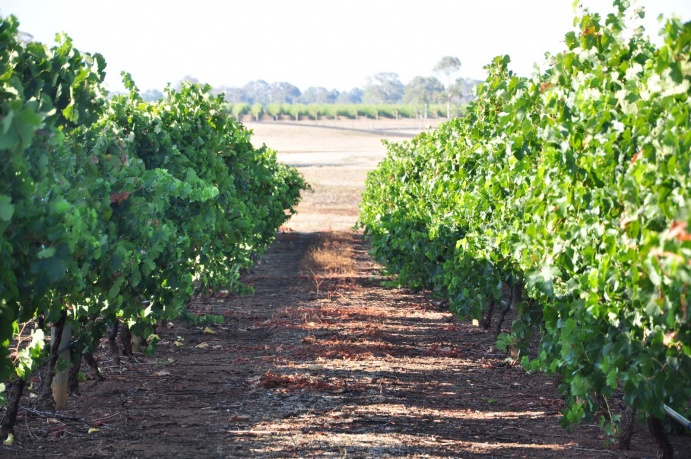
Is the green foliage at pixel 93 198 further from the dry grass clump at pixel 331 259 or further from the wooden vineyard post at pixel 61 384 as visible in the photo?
the dry grass clump at pixel 331 259

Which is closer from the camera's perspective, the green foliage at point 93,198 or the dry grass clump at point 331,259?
the green foliage at point 93,198

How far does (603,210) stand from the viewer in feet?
18.3

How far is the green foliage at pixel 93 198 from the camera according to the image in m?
4.80

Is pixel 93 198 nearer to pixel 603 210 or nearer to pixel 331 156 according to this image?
pixel 603 210

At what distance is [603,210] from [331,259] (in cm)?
1575

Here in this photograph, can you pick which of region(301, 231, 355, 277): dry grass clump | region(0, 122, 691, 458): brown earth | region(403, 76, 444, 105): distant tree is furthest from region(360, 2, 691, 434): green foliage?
region(403, 76, 444, 105): distant tree

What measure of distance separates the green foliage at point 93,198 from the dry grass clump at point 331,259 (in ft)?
27.0

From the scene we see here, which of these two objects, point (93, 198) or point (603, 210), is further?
point (93, 198)

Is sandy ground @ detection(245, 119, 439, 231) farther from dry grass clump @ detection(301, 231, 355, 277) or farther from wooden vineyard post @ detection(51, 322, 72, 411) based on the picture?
wooden vineyard post @ detection(51, 322, 72, 411)

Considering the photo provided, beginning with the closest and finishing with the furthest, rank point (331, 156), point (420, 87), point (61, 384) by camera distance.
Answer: point (61, 384) → point (331, 156) → point (420, 87)

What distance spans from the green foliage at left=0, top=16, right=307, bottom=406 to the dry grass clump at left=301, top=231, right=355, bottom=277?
27.0 feet

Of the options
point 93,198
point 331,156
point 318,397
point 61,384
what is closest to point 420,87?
point 331,156

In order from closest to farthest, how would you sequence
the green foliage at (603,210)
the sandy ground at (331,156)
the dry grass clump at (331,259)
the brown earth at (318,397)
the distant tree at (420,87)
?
the green foliage at (603,210) < the brown earth at (318,397) < the dry grass clump at (331,259) < the sandy ground at (331,156) < the distant tree at (420,87)

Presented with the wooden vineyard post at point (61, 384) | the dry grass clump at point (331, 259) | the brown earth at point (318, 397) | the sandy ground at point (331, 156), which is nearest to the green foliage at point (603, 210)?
the brown earth at point (318, 397)
